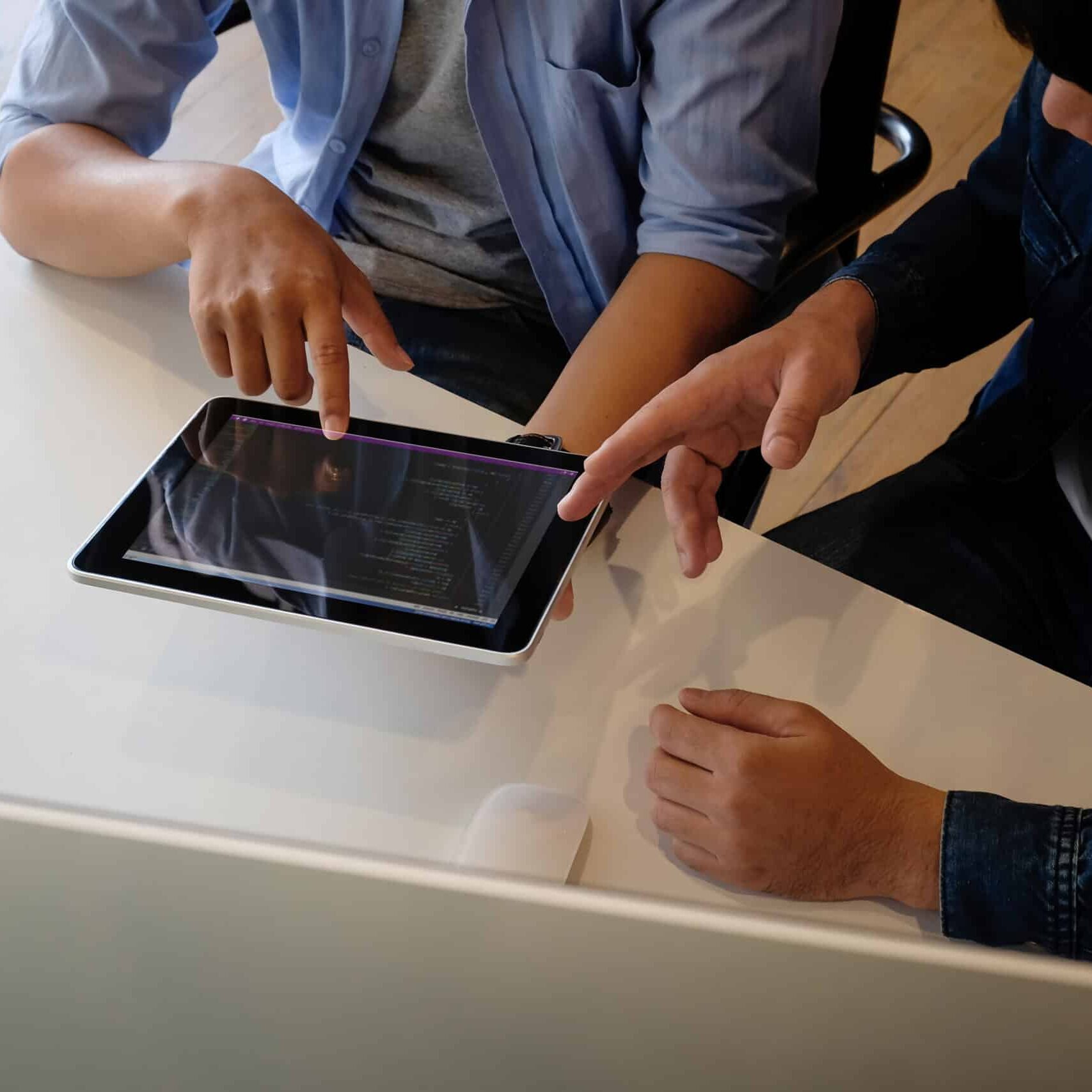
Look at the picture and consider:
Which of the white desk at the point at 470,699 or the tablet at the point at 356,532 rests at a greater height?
the tablet at the point at 356,532

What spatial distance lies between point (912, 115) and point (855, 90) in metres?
1.66

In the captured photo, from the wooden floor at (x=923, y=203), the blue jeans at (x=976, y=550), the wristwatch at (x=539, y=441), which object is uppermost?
the wristwatch at (x=539, y=441)

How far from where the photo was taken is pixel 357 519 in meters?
0.65

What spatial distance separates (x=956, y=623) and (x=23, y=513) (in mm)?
685

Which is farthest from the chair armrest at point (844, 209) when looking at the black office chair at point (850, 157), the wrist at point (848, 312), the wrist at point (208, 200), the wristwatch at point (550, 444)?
the wrist at point (208, 200)

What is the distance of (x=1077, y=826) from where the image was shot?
1.80 feet

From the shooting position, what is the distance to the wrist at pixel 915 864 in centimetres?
56

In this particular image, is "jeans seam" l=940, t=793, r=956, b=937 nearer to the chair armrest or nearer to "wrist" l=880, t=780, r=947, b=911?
"wrist" l=880, t=780, r=947, b=911

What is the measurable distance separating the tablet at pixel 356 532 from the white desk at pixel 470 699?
0.24 ft

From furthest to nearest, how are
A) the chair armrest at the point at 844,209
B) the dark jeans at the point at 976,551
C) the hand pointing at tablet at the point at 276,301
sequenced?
the chair armrest at the point at 844,209
the dark jeans at the point at 976,551
the hand pointing at tablet at the point at 276,301

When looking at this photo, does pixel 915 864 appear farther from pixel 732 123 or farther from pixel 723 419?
pixel 732 123

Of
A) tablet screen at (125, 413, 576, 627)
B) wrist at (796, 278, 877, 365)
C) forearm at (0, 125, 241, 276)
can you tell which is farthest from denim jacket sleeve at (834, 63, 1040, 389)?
forearm at (0, 125, 241, 276)

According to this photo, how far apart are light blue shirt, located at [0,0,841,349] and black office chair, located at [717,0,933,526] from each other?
0.05 meters

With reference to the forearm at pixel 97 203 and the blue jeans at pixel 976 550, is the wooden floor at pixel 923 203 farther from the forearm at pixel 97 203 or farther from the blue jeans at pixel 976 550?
the forearm at pixel 97 203
